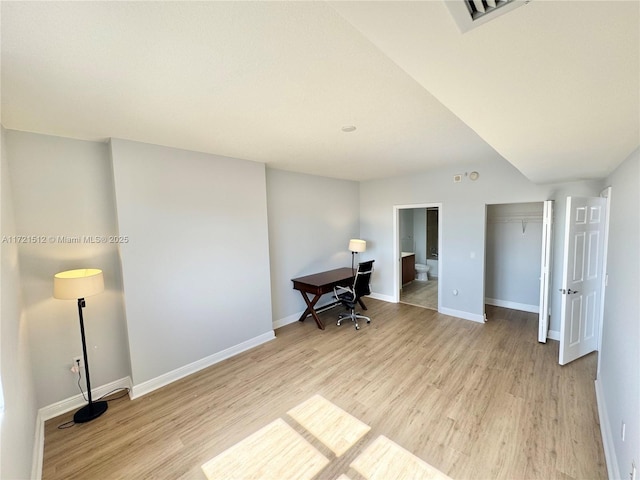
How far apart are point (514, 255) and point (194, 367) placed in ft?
18.4

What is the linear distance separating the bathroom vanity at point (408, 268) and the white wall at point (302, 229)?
5.79 ft

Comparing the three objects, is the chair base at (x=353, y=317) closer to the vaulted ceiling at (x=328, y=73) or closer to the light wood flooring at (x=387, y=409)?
the light wood flooring at (x=387, y=409)

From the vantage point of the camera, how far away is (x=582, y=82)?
3.11 ft

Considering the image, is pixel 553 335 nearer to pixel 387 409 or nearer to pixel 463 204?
pixel 463 204

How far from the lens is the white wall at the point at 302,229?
4.24 meters

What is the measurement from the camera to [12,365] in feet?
5.30

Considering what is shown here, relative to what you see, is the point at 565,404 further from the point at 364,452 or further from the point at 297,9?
the point at 297,9

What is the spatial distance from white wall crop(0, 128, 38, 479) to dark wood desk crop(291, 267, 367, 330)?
303 cm

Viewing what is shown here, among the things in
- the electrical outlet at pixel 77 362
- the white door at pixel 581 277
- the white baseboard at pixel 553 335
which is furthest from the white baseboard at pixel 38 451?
the white baseboard at pixel 553 335

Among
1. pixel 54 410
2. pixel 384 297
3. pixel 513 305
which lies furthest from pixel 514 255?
pixel 54 410

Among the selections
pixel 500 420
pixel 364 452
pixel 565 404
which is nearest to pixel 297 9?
pixel 364 452

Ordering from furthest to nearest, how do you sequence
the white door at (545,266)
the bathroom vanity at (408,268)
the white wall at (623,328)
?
1. the bathroom vanity at (408,268)
2. the white door at (545,266)
3. the white wall at (623,328)

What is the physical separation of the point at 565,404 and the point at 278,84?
3622mm

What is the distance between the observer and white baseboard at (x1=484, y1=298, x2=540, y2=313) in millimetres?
4711
